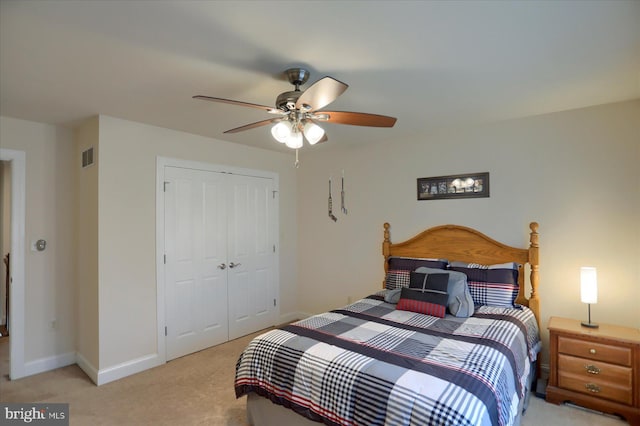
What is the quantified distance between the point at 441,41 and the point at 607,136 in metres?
2.04

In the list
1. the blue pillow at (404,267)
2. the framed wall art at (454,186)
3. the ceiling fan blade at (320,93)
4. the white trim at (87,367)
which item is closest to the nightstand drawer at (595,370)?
the blue pillow at (404,267)

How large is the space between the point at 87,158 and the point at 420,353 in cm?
340

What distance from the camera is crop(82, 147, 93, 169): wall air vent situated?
312 cm

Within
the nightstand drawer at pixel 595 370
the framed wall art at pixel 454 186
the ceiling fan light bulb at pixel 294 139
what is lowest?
the nightstand drawer at pixel 595 370

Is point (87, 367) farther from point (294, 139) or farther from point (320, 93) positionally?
point (320, 93)

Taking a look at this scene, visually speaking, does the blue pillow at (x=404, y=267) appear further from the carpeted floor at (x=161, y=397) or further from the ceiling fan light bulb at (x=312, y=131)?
the ceiling fan light bulb at (x=312, y=131)

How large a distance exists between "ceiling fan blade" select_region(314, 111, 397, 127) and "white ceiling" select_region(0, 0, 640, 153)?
282 mm

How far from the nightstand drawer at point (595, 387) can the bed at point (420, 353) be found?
0.77 ft

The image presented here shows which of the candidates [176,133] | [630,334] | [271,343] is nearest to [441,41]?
[271,343]

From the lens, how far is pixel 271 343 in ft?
7.21

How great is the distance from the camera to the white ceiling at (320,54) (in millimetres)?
1525

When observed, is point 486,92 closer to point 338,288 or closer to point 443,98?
point 443,98

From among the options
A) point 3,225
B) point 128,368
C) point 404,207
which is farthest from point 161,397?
point 3,225

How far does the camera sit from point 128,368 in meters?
3.10
